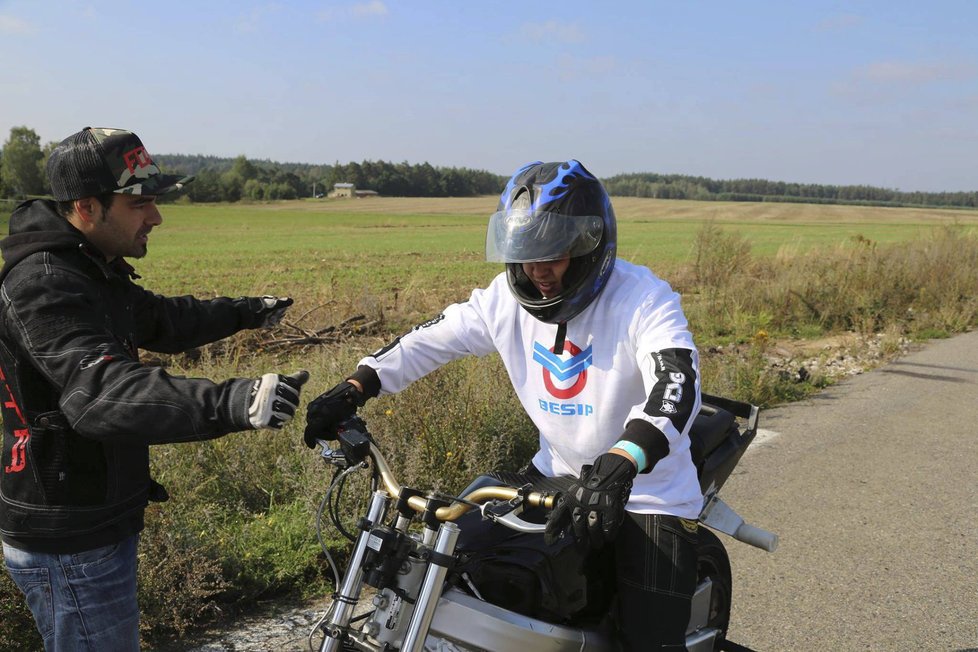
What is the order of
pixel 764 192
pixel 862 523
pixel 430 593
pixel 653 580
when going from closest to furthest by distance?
pixel 430 593, pixel 653 580, pixel 862 523, pixel 764 192

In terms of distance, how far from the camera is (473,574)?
8.41 ft

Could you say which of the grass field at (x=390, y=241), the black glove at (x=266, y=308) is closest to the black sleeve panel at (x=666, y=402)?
the black glove at (x=266, y=308)

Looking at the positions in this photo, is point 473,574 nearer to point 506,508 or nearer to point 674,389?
point 506,508

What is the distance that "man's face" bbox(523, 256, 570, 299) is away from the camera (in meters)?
2.93

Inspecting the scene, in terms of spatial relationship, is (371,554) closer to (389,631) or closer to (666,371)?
(389,631)

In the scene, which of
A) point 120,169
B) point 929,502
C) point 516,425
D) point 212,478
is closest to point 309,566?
point 212,478

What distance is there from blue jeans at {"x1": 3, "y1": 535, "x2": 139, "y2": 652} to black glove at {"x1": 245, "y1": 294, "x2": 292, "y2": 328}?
1.16m

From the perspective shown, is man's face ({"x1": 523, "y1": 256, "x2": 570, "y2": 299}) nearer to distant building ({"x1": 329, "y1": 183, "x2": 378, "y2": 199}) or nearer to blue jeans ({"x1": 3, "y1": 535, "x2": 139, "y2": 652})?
blue jeans ({"x1": 3, "y1": 535, "x2": 139, "y2": 652})

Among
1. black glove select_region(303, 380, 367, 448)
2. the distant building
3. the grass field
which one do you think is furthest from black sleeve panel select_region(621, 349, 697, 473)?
the distant building

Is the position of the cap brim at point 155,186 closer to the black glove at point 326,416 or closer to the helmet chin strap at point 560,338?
the black glove at point 326,416

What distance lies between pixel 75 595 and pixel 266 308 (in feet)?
4.48

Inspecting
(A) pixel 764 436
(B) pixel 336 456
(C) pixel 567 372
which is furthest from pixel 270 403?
(A) pixel 764 436

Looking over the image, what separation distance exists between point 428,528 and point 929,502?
4907mm

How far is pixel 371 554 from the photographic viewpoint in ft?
7.36
